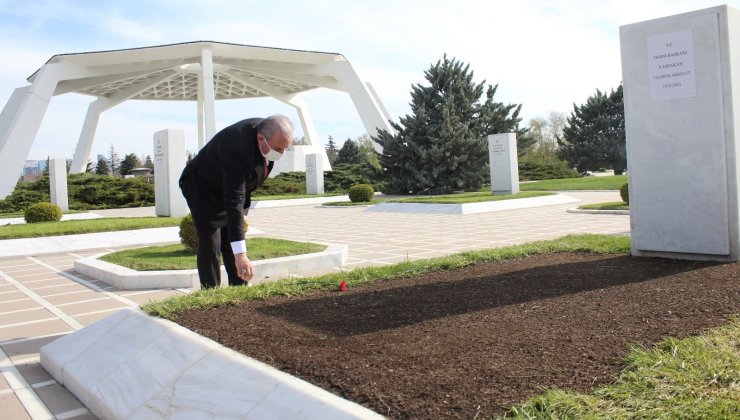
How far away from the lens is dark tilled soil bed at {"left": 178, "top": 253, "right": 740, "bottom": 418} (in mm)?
2453

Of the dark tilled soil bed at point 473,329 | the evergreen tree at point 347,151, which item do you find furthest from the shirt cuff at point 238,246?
the evergreen tree at point 347,151

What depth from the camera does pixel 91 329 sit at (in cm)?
391

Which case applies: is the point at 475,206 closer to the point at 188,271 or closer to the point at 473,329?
the point at 188,271

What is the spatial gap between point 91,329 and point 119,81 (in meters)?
37.6

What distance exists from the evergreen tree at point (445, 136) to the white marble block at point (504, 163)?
4.62 meters

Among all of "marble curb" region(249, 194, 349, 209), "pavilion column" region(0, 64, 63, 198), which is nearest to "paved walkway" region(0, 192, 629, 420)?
"marble curb" region(249, 194, 349, 209)

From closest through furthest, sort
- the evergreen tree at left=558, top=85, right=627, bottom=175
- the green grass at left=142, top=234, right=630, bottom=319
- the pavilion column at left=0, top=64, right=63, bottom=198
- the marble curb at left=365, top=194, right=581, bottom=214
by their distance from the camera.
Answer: the green grass at left=142, top=234, right=630, bottom=319, the marble curb at left=365, top=194, right=581, bottom=214, the pavilion column at left=0, top=64, right=63, bottom=198, the evergreen tree at left=558, top=85, right=627, bottom=175

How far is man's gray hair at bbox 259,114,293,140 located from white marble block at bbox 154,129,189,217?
12305 millimetres

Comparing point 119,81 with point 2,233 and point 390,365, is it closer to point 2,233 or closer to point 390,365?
point 2,233

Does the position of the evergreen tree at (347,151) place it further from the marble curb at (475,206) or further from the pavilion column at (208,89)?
the marble curb at (475,206)

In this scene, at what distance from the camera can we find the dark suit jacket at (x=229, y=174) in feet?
12.3

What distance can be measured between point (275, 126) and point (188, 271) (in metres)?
3.47

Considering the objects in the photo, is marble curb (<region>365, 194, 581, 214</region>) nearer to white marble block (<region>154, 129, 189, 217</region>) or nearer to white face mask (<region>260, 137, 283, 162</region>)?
white marble block (<region>154, 129, 189, 217</region>)

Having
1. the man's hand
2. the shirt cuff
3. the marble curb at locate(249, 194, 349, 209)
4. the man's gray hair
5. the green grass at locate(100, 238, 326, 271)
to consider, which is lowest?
the green grass at locate(100, 238, 326, 271)
